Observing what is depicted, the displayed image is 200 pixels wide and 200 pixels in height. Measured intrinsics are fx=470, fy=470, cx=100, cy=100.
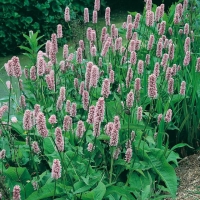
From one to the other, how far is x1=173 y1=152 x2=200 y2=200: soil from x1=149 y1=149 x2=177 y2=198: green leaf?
0.38 feet

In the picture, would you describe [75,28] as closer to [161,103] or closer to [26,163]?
[161,103]

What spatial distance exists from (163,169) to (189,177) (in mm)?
328

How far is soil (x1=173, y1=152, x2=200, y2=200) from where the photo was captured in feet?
9.86

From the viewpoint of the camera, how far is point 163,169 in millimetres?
3012

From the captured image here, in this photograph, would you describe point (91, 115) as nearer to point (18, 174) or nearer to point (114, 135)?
point (114, 135)

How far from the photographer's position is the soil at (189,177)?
3004 millimetres

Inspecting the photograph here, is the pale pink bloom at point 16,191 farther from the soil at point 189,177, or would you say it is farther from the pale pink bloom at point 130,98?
the soil at point 189,177

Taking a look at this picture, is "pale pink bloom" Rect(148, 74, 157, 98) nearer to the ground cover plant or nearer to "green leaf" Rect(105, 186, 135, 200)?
the ground cover plant

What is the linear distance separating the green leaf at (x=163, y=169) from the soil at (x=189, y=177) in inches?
4.6

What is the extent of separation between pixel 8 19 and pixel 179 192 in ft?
15.4

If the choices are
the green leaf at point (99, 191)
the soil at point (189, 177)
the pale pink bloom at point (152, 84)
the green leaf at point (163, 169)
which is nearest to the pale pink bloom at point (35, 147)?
the green leaf at point (99, 191)

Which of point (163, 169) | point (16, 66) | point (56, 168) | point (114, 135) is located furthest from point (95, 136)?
point (163, 169)

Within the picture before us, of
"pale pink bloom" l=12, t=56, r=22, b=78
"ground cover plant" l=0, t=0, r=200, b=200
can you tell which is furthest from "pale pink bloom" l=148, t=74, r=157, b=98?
"pale pink bloom" l=12, t=56, r=22, b=78

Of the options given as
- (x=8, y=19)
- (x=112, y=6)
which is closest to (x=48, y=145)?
(x=8, y=19)
